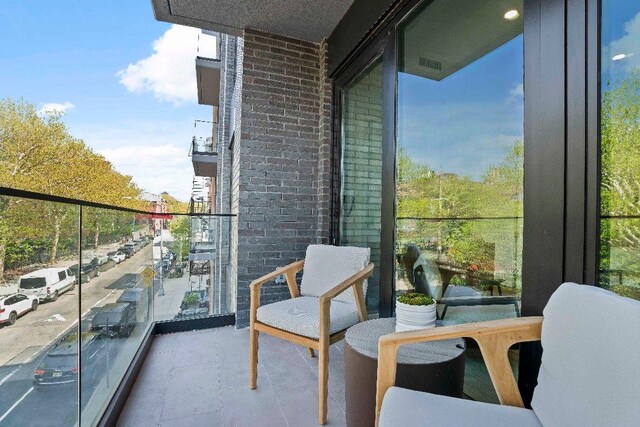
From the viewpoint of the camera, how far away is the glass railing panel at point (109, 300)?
1.55 meters

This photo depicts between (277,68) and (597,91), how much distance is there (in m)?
2.83

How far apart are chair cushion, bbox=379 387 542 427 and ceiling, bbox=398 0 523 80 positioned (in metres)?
1.49

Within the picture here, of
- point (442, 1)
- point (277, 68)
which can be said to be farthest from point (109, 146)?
point (442, 1)

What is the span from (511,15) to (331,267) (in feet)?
5.79

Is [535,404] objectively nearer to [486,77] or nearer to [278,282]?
[486,77]

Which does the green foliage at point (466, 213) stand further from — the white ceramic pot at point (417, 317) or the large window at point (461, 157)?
the white ceramic pot at point (417, 317)

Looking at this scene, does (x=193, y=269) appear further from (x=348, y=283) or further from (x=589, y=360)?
(x=589, y=360)

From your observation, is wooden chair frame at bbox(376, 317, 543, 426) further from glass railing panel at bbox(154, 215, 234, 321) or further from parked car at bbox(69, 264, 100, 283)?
glass railing panel at bbox(154, 215, 234, 321)

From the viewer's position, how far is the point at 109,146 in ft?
72.1

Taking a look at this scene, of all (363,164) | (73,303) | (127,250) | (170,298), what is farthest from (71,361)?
(363,164)

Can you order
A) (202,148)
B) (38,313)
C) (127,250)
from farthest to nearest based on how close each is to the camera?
(202,148) < (127,250) < (38,313)

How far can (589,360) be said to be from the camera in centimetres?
89

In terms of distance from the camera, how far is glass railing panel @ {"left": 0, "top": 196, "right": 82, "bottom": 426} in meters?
0.92

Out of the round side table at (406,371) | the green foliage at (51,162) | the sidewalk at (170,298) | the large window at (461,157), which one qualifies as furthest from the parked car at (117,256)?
the green foliage at (51,162)
